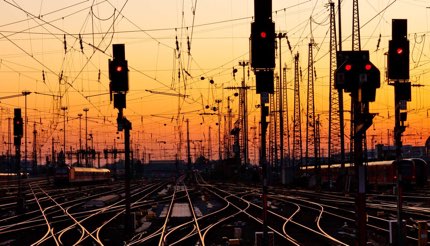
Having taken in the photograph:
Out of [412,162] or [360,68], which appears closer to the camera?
[360,68]

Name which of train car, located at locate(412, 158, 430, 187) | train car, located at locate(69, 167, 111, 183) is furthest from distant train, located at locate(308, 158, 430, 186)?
train car, located at locate(69, 167, 111, 183)

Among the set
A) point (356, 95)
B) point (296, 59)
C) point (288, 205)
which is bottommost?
point (288, 205)

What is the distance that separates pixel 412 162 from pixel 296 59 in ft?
79.7

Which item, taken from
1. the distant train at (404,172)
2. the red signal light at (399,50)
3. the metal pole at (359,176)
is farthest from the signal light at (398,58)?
the distant train at (404,172)

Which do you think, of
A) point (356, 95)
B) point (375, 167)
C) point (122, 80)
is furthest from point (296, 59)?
point (356, 95)

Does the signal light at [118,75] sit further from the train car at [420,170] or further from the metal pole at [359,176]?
the train car at [420,170]

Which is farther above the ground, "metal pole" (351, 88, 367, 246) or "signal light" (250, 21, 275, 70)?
"signal light" (250, 21, 275, 70)

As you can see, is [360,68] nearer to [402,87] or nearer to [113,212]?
[402,87]

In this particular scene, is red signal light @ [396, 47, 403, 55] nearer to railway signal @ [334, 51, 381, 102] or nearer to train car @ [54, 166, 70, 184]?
railway signal @ [334, 51, 381, 102]

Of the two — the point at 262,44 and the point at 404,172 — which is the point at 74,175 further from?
the point at 262,44

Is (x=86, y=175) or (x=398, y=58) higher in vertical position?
(x=398, y=58)

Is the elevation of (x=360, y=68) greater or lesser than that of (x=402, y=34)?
lesser

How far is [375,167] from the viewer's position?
68.5 m

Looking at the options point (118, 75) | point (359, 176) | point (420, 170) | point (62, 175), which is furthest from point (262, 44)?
point (62, 175)
